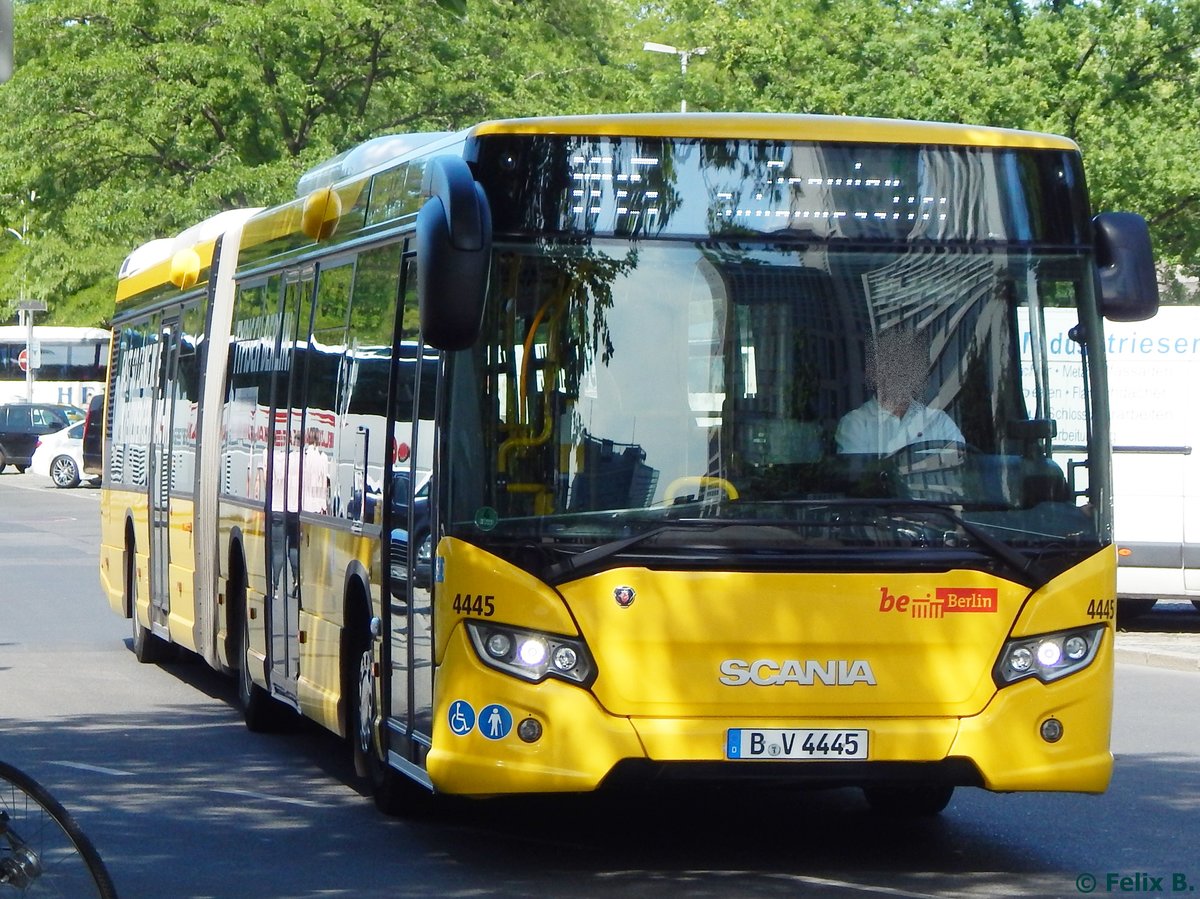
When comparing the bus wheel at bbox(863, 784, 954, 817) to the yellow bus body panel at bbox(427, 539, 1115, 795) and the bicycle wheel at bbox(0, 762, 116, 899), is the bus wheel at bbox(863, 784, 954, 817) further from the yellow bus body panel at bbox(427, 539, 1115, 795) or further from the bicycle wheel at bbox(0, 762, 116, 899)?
the bicycle wheel at bbox(0, 762, 116, 899)

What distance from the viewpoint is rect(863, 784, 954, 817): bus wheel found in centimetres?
909

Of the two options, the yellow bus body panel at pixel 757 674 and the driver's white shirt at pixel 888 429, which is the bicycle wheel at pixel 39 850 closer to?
the yellow bus body panel at pixel 757 674

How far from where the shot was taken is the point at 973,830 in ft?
29.2

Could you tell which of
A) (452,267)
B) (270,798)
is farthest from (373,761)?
(452,267)

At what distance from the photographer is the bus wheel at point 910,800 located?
29.8 feet

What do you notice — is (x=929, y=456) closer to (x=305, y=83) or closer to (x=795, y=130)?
(x=795, y=130)

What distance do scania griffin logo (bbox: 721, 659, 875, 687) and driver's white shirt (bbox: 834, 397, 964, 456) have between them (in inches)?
28.4

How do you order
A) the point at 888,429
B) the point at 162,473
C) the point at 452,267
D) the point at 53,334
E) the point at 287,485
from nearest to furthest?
the point at 452,267, the point at 888,429, the point at 287,485, the point at 162,473, the point at 53,334

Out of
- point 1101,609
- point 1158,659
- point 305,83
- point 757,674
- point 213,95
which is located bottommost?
point 1158,659

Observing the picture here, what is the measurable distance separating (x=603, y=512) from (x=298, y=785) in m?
3.07

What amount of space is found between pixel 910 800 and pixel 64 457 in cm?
3982

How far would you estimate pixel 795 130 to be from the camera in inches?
310

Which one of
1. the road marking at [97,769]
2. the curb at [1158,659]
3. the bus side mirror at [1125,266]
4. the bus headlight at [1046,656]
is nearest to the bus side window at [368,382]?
the road marking at [97,769]

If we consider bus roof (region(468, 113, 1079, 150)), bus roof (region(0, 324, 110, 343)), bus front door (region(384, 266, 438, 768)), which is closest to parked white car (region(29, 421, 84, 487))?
bus roof (region(0, 324, 110, 343))
